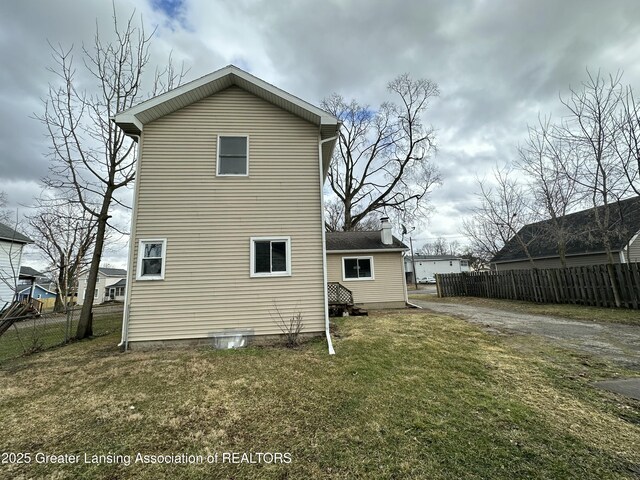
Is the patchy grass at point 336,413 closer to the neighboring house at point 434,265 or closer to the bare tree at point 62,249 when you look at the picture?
the bare tree at point 62,249

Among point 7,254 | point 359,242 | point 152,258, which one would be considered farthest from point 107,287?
point 152,258

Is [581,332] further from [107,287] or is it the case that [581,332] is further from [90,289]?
[107,287]

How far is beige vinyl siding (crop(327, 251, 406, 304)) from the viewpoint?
45.4 ft

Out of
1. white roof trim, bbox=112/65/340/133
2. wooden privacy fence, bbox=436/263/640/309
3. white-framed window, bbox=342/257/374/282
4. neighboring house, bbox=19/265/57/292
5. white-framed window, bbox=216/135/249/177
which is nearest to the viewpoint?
white roof trim, bbox=112/65/340/133

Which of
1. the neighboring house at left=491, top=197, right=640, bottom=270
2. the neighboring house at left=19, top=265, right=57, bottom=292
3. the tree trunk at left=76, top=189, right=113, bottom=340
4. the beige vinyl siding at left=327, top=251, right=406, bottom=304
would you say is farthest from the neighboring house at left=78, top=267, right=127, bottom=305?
the neighboring house at left=491, top=197, right=640, bottom=270

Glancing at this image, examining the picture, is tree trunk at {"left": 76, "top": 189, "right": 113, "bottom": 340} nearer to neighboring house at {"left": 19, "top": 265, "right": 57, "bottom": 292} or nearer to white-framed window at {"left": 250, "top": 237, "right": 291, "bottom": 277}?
neighboring house at {"left": 19, "top": 265, "right": 57, "bottom": 292}

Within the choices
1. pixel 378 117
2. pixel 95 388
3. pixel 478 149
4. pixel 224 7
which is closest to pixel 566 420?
pixel 95 388

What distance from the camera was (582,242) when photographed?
18.8 m

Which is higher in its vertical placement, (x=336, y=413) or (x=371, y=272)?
(x=371, y=272)

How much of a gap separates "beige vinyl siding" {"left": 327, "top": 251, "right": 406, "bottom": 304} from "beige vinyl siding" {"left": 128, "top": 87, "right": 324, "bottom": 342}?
6.53m

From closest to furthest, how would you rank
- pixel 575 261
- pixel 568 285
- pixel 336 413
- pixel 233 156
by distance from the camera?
pixel 336 413 → pixel 233 156 → pixel 568 285 → pixel 575 261

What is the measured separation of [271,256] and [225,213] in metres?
1.72

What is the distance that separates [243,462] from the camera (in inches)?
109

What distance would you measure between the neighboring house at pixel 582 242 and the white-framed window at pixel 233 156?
16941 millimetres
